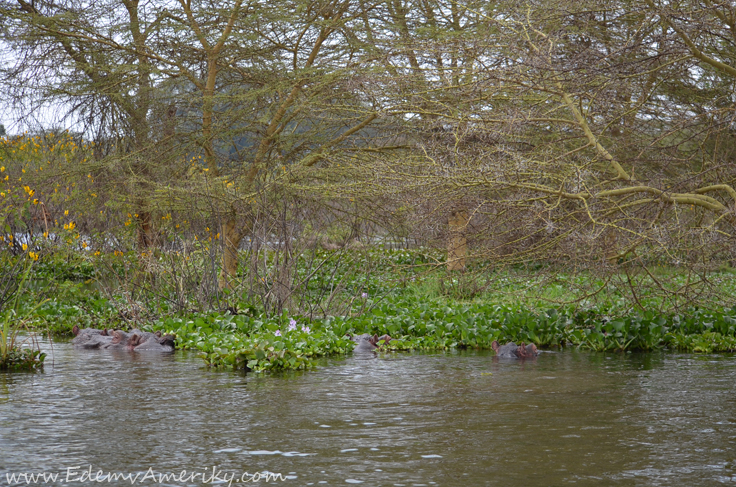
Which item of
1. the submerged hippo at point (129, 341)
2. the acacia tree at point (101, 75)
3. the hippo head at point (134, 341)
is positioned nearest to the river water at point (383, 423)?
the submerged hippo at point (129, 341)

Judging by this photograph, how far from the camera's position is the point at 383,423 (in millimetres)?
5457

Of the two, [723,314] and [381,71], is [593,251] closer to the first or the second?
[723,314]

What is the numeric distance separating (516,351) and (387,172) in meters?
2.60

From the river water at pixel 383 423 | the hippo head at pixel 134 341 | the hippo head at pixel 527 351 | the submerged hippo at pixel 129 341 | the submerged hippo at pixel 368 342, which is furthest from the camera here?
the hippo head at pixel 134 341

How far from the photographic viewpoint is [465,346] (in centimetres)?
980

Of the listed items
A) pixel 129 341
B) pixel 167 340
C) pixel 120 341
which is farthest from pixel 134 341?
pixel 167 340

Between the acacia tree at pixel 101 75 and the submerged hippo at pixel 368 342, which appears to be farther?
the acacia tree at pixel 101 75

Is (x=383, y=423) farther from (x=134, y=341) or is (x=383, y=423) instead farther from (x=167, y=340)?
Result: (x=134, y=341)

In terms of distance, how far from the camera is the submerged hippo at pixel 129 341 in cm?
960

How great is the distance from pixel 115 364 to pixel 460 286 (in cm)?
695

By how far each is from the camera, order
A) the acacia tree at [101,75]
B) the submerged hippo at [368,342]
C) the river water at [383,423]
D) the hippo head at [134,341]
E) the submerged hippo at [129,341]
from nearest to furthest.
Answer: the river water at [383,423] < the submerged hippo at [368,342] < the submerged hippo at [129,341] < the hippo head at [134,341] < the acacia tree at [101,75]

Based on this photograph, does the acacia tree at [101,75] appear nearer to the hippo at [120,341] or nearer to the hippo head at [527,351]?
the hippo at [120,341]

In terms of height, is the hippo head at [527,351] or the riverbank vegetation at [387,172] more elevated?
the riverbank vegetation at [387,172]

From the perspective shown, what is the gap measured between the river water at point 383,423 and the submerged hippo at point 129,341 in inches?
50.2
